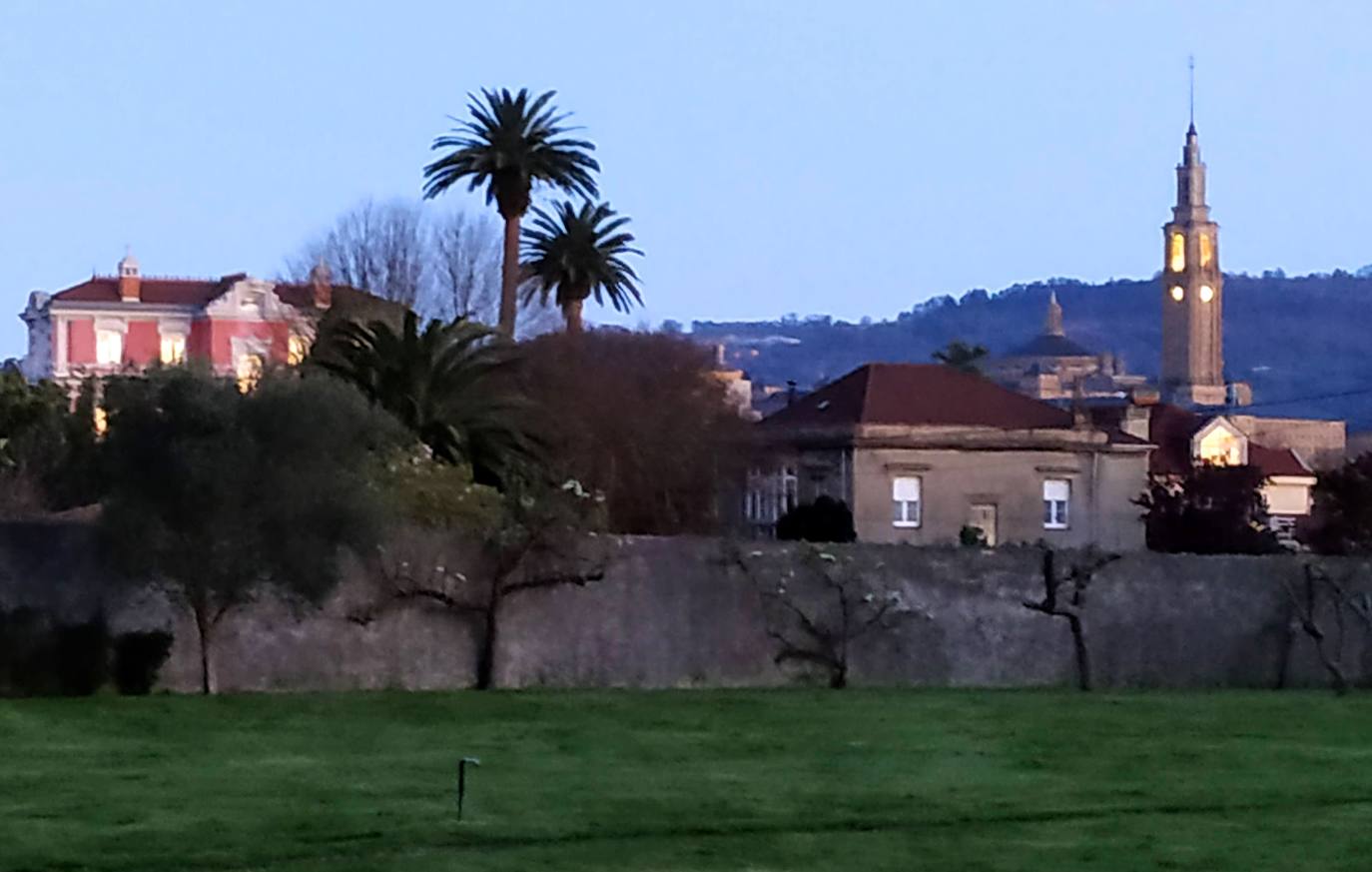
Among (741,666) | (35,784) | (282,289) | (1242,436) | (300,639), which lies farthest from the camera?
(1242,436)

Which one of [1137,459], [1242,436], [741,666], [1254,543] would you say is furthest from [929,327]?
[741,666]

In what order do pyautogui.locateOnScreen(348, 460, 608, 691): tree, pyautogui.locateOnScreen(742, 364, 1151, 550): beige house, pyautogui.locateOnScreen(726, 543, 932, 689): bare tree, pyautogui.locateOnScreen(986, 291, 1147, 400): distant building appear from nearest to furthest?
pyautogui.locateOnScreen(348, 460, 608, 691): tree
pyautogui.locateOnScreen(726, 543, 932, 689): bare tree
pyautogui.locateOnScreen(742, 364, 1151, 550): beige house
pyautogui.locateOnScreen(986, 291, 1147, 400): distant building

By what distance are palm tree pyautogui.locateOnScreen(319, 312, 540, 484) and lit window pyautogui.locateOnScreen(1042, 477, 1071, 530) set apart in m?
29.0

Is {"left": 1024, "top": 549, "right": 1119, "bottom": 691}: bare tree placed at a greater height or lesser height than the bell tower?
lesser

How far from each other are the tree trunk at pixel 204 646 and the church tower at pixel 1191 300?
123 m

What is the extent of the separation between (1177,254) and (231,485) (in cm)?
14822

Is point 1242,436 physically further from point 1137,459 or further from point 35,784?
point 35,784

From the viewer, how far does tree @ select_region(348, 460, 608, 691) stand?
105ft

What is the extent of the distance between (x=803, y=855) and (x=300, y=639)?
17.0 metres

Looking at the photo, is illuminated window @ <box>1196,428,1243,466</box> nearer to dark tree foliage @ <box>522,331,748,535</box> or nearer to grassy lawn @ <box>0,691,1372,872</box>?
dark tree foliage @ <box>522,331,748,535</box>

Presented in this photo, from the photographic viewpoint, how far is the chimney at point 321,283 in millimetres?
63562

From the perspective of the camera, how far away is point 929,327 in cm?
19150

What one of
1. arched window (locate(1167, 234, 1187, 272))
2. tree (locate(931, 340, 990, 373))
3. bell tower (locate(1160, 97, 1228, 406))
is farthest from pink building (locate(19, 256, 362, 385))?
arched window (locate(1167, 234, 1187, 272))

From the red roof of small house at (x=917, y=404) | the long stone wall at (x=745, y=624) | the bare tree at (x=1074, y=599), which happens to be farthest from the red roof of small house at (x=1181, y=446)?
the bare tree at (x=1074, y=599)
